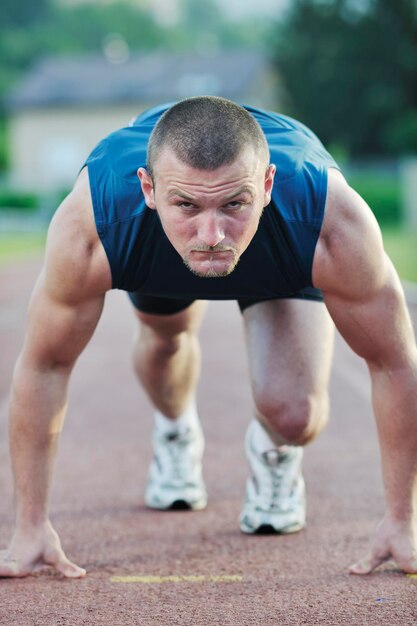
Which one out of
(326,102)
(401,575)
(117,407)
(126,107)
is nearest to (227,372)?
(117,407)

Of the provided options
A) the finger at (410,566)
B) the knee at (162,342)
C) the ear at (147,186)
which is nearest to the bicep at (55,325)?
the ear at (147,186)

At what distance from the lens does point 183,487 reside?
5.01 meters

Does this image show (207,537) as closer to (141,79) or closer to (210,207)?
(210,207)

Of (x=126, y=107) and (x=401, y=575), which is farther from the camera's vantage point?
(x=126, y=107)

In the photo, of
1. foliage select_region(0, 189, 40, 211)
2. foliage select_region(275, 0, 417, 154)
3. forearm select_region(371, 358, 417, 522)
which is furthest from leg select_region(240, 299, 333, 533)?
foliage select_region(275, 0, 417, 154)

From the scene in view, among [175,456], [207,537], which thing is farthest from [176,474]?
[207,537]

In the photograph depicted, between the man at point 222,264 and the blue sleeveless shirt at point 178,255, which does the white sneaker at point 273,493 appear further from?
the blue sleeveless shirt at point 178,255

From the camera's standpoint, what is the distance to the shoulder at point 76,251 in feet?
11.4

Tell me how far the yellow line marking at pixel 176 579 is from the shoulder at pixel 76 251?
1098mm

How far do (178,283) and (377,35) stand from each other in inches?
1749

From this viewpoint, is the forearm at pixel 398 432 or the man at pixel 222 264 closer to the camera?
the man at pixel 222 264

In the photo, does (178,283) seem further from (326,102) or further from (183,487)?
(326,102)

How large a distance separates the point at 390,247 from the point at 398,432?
19.8 m

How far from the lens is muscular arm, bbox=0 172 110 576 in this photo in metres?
3.55
